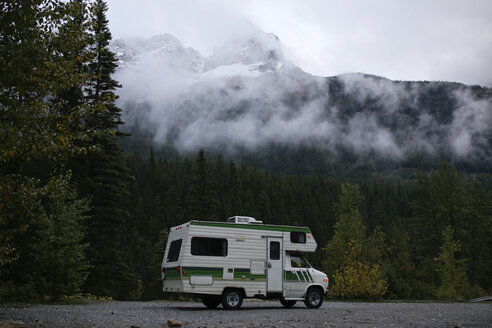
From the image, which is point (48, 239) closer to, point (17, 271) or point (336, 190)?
point (17, 271)

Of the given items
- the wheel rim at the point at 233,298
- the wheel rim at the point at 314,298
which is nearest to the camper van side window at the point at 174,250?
the wheel rim at the point at 233,298

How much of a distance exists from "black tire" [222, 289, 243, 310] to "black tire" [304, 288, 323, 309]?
3.03 m

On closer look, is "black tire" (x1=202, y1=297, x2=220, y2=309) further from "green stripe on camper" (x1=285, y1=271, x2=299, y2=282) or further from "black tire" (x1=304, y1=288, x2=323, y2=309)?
"black tire" (x1=304, y1=288, x2=323, y2=309)

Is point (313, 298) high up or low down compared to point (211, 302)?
up

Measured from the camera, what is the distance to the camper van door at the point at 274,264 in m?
18.0

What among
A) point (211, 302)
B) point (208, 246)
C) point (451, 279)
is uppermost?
point (208, 246)

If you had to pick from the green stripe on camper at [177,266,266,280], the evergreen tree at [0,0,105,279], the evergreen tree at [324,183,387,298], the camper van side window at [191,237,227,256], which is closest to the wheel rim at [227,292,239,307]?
the green stripe on camper at [177,266,266,280]

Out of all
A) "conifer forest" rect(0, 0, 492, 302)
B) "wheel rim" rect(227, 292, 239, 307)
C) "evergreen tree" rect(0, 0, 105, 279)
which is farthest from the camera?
"wheel rim" rect(227, 292, 239, 307)

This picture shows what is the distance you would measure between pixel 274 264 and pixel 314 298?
8.13ft

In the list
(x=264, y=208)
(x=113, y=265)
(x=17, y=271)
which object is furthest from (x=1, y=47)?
(x=264, y=208)

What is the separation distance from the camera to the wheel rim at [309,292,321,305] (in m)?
18.7

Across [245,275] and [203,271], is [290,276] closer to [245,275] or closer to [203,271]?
[245,275]

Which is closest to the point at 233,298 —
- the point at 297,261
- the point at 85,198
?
the point at 297,261

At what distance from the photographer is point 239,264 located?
1745 cm
